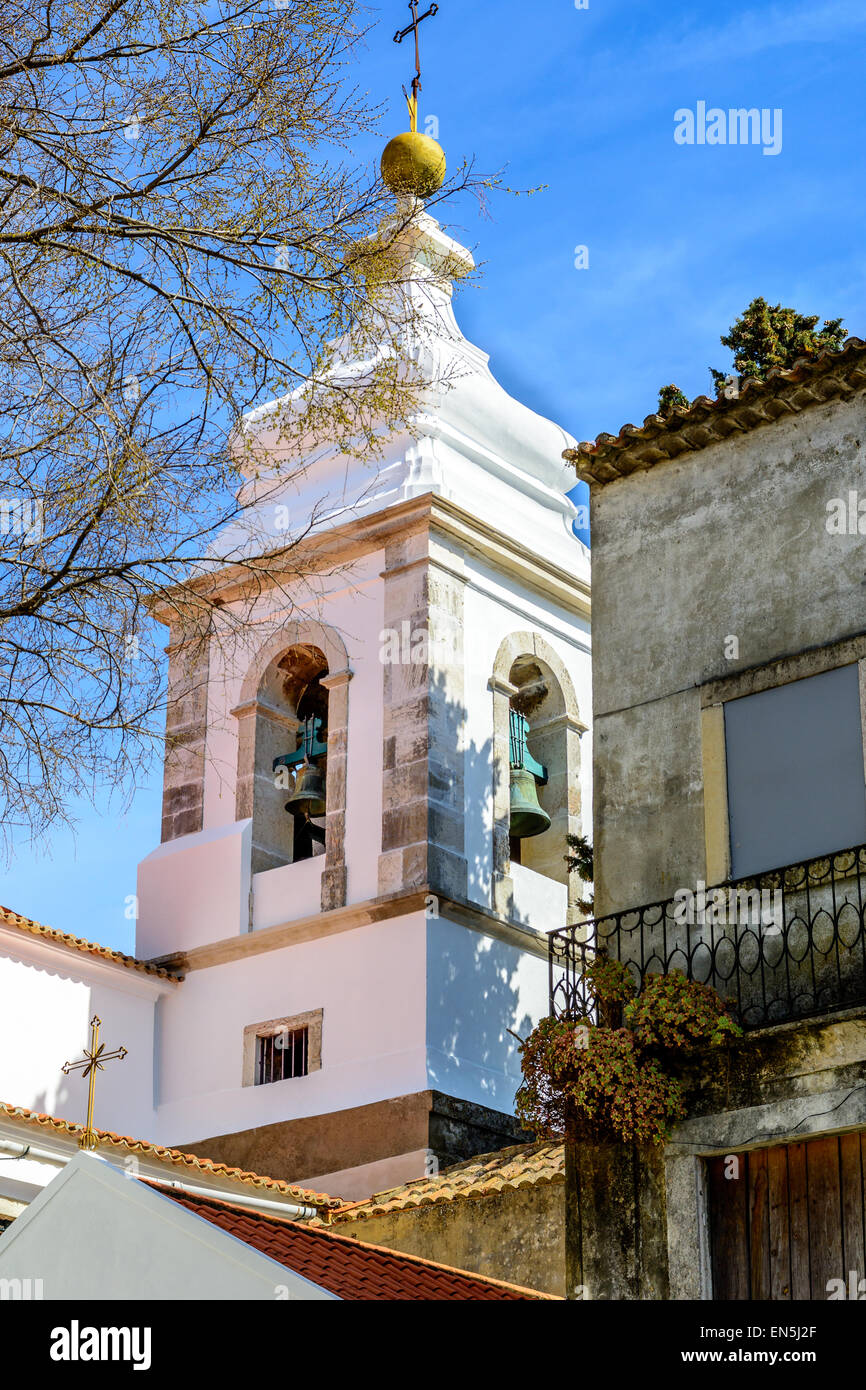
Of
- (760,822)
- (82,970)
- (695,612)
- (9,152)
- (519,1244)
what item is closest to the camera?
(9,152)

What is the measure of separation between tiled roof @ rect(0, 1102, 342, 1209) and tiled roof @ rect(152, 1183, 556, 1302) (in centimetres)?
543

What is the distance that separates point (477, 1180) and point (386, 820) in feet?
17.2

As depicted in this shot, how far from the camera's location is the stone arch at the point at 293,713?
72.4 ft

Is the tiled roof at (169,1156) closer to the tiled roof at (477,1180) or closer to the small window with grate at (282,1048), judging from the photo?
the tiled roof at (477,1180)

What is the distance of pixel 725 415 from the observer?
14430 millimetres

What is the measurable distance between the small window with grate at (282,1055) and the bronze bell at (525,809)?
2.95 m

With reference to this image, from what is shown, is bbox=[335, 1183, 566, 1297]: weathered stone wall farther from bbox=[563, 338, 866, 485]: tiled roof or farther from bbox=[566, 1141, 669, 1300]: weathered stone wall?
bbox=[563, 338, 866, 485]: tiled roof

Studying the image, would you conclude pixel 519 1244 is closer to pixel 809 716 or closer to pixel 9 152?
pixel 809 716

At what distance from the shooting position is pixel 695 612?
1421 cm

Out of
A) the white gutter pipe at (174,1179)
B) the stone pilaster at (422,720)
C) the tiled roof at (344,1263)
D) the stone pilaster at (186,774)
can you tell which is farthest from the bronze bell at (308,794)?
the tiled roof at (344,1263)

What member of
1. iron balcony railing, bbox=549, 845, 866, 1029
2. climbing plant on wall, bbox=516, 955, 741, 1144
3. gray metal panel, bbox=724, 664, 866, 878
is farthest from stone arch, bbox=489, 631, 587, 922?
climbing plant on wall, bbox=516, 955, 741, 1144

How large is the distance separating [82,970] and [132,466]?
12.3 meters

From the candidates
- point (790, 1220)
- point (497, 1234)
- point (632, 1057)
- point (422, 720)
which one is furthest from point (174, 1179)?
point (790, 1220)

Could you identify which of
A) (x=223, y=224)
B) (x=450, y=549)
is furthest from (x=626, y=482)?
(x=450, y=549)
